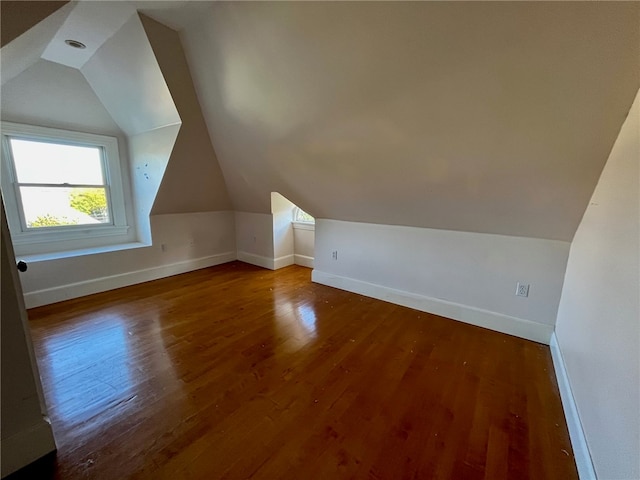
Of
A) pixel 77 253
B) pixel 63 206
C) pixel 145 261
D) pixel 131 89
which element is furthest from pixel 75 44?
pixel 145 261

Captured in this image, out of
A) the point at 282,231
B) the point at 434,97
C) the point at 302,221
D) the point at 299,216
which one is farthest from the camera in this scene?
the point at 299,216

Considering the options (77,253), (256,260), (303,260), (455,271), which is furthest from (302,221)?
(77,253)

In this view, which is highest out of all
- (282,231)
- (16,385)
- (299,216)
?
(299,216)

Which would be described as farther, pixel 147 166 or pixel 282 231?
pixel 282 231

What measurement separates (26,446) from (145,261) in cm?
279

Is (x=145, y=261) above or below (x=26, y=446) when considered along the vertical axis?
above

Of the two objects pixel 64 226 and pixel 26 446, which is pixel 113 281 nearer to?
pixel 64 226

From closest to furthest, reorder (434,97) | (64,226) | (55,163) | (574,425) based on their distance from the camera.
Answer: (574,425)
(434,97)
(55,163)
(64,226)

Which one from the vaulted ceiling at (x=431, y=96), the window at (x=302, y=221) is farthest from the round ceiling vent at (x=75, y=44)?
the window at (x=302, y=221)

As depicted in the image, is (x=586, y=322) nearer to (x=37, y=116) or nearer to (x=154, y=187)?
(x=154, y=187)

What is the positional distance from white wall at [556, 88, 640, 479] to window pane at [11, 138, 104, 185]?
4796mm

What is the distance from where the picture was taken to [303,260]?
4652mm

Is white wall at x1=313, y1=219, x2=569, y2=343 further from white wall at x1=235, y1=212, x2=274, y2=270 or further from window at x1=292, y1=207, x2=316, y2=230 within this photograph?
white wall at x1=235, y1=212, x2=274, y2=270

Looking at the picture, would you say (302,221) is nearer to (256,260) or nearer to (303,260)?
(303,260)
